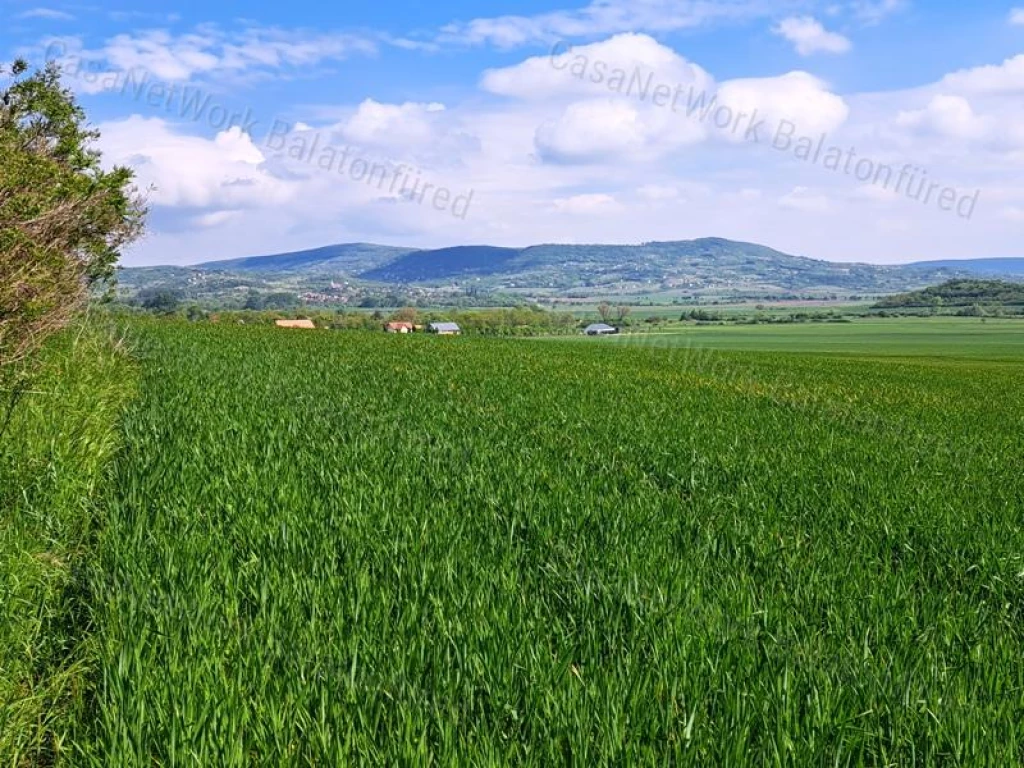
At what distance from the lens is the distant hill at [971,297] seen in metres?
178

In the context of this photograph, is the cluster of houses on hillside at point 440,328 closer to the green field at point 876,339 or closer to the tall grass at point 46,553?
the green field at point 876,339

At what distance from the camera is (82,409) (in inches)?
375

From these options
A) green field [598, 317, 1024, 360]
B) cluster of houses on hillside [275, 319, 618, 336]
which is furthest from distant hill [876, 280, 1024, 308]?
cluster of houses on hillside [275, 319, 618, 336]

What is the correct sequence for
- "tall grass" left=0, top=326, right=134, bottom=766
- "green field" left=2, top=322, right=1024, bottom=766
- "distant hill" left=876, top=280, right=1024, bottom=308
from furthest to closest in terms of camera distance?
"distant hill" left=876, top=280, right=1024, bottom=308, "tall grass" left=0, top=326, right=134, bottom=766, "green field" left=2, top=322, right=1024, bottom=766

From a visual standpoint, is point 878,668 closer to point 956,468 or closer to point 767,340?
point 956,468

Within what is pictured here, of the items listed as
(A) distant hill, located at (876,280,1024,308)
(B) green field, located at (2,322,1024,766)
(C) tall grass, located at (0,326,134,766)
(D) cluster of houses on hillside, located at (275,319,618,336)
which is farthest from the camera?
(A) distant hill, located at (876,280,1024,308)

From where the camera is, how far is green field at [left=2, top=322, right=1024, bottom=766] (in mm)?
3363

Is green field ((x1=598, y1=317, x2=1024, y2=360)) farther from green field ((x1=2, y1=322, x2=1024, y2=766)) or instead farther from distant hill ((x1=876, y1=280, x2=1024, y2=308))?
green field ((x1=2, y1=322, x2=1024, y2=766))

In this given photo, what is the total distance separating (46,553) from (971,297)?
707ft

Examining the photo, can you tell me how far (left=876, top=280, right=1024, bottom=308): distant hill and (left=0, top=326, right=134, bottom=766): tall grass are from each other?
198328 millimetres

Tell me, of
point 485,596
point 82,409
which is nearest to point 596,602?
point 485,596

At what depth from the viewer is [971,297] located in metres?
188

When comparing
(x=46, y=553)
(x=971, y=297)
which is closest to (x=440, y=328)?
(x=46, y=553)

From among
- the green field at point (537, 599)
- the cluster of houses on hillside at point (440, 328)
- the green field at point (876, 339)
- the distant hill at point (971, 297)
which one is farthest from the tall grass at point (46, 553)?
the distant hill at point (971, 297)
